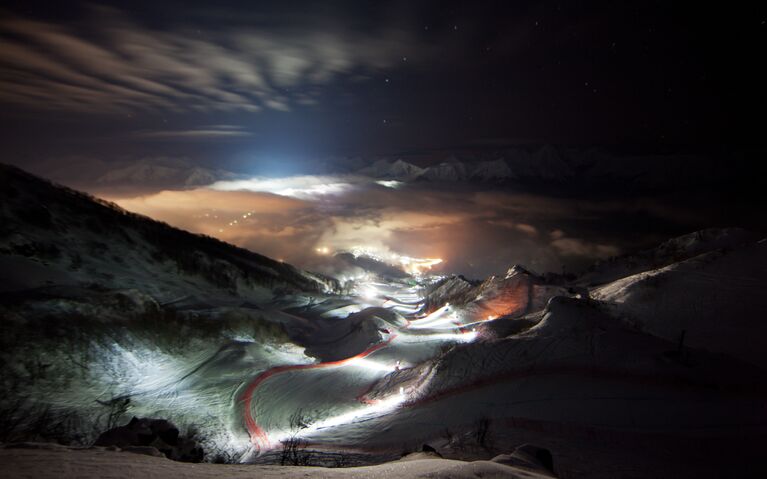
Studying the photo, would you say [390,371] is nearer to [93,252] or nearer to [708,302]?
[708,302]

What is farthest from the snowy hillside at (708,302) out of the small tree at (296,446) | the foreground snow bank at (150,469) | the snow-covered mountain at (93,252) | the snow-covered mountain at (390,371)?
the snow-covered mountain at (93,252)

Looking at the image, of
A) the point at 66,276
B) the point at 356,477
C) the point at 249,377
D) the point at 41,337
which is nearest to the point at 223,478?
the point at 356,477

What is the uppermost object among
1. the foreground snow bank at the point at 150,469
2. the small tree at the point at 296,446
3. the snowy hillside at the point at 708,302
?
the snowy hillside at the point at 708,302

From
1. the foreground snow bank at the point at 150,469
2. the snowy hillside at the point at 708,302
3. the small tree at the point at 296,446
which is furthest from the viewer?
the snowy hillside at the point at 708,302

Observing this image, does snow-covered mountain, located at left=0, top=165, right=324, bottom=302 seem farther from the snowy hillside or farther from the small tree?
the snowy hillside

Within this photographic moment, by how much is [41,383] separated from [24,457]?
23.8 meters

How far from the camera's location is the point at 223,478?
585 cm

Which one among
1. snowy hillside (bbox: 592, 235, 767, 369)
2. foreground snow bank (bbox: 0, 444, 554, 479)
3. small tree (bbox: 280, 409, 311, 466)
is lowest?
small tree (bbox: 280, 409, 311, 466)

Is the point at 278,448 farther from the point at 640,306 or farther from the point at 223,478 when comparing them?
the point at 640,306

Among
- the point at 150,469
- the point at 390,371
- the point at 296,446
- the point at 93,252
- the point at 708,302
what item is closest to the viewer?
the point at 150,469

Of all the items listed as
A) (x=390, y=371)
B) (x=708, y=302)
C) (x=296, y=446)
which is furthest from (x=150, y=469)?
(x=708, y=302)

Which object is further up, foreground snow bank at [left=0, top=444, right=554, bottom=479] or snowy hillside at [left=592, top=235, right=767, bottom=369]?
snowy hillside at [left=592, top=235, right=767, bottom=369]

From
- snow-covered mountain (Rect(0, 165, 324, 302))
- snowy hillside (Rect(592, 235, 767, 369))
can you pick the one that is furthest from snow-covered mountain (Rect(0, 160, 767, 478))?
snow-covered mountain (Rect(0, 165, 324, 302))

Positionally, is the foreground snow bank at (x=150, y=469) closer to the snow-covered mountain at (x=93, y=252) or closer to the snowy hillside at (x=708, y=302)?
the snowy hillside at (x=708, y=302)
